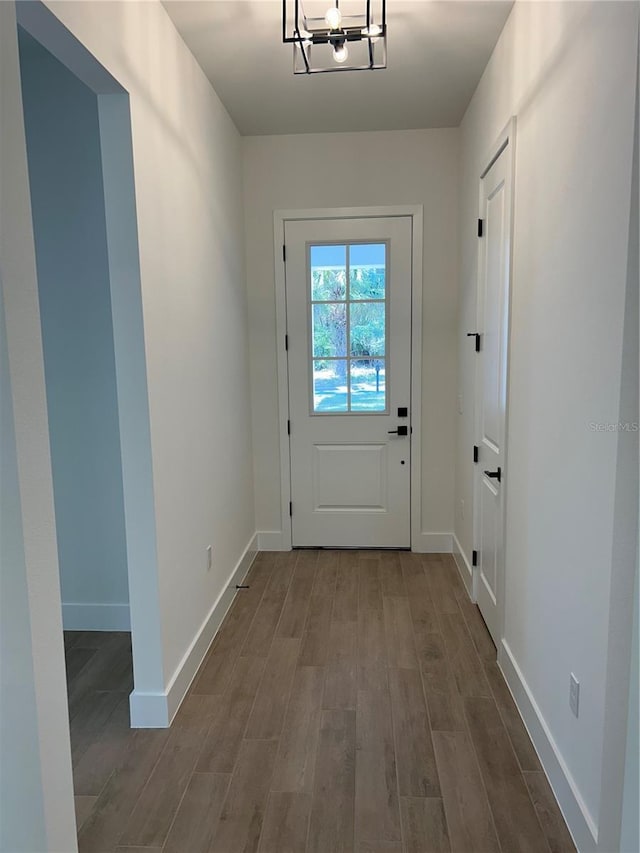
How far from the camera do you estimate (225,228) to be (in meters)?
3.17

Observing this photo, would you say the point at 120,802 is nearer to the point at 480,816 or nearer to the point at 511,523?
the point at 480,816

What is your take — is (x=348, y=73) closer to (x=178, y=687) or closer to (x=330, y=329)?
(x=330, y=329)

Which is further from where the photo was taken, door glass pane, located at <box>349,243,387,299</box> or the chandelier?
door glass pane, located at <box>349,243,387,299</box>

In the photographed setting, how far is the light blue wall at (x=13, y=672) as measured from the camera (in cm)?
112

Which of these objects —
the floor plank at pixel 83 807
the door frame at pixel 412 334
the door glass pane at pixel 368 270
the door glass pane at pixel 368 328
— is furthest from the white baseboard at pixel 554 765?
the door glass pane at pixel 368 270

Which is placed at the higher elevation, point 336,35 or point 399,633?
point 336,35

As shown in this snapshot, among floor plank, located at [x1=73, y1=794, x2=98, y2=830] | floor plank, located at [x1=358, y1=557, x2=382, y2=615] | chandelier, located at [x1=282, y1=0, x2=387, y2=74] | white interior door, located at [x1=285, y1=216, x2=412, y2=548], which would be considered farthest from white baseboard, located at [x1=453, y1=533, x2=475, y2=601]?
chandelier, located at [x1=282, y1=0, x2=387, y2=74]

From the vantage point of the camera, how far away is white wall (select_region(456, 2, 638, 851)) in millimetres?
1344

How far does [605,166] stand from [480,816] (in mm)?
1880

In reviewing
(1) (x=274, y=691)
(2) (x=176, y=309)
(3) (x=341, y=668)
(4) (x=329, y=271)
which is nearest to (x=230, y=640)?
(1) (x=274, y=691)

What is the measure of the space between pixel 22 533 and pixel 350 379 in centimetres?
278

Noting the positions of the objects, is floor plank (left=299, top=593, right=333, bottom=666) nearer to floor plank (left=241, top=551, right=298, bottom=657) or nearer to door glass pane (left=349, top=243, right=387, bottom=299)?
floor plank (left=241, top=551, right=298, bottom=657)

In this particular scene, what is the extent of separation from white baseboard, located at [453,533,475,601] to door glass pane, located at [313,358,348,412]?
1191 mm

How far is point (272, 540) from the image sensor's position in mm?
3924
